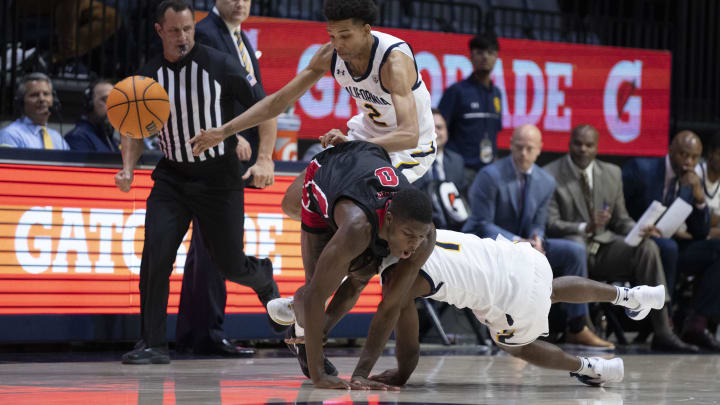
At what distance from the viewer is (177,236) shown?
6133mm

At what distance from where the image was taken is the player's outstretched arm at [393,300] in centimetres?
452

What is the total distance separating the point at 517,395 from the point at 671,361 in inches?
103

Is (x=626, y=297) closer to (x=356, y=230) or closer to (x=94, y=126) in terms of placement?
(x=356, y=230)

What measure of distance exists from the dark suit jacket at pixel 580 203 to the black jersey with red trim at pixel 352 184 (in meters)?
3.63

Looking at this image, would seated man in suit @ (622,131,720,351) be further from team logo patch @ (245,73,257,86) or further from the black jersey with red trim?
the black jersey with red trim

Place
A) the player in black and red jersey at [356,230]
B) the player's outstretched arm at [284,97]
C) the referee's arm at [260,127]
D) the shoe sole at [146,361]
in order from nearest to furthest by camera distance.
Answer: the player in black and red jersey at [356,230] < the player's outstretched arm at [284,97] < the shoe sole at [146,361] < the referee's arm at [260,127]

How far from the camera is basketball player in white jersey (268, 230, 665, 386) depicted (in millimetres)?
4848

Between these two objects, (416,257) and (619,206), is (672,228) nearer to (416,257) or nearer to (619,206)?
(619,206)

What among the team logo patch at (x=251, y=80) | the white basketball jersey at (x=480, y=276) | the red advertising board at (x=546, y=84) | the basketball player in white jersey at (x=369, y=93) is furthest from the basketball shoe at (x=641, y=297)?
the red advertising board at (x=546, y=84)

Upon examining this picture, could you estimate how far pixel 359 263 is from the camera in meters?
4.64

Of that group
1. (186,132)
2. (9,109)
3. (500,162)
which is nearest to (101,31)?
(9,109)

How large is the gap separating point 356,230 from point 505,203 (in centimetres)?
374

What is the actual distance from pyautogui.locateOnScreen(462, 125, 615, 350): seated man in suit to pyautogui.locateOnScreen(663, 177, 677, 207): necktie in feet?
3.95

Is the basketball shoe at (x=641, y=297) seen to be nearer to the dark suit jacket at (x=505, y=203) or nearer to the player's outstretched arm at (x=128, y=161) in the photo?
the dark suit jacket at (x=505, y=203)
